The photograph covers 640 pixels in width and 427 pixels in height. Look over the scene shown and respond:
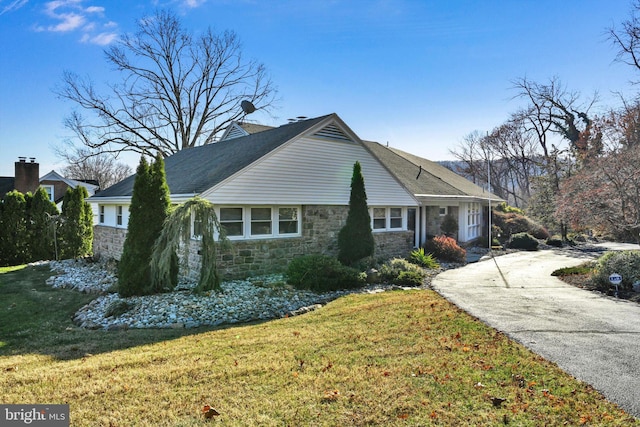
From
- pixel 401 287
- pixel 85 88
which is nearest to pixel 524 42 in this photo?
pixel 401 287

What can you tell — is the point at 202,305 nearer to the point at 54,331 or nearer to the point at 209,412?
the point at 54,331

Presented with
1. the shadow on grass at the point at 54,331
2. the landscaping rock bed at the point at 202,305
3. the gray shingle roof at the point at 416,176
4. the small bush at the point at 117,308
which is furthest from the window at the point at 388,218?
the small bush at the point at 117,308

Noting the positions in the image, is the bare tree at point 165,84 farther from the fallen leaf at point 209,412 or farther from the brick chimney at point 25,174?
the fallen leaf at point 209,412

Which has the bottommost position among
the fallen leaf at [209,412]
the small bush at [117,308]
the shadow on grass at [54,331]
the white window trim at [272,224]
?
the shadow on grass at [54,331]

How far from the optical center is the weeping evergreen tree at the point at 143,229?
954cm

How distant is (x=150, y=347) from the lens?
6.03 meters

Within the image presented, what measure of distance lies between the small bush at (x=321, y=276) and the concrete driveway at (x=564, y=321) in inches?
91.3

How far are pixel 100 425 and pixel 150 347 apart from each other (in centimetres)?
265

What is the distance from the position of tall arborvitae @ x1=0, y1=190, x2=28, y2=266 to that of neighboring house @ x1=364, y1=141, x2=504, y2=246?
53.8 ft

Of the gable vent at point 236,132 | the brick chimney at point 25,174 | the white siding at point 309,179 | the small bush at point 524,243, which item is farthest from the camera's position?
the brick chimney at point 25,174

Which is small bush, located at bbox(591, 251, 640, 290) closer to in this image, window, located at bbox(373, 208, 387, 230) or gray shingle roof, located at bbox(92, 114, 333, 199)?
window, located at bbox(373, 208, 387, 230)

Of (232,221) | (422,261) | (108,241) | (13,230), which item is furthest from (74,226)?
(422,261)

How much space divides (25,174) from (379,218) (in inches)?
1053

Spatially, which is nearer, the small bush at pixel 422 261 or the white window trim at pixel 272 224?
the white window trim at pixel 272 224
